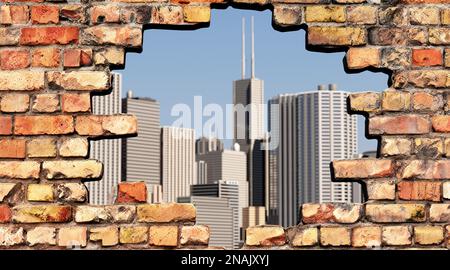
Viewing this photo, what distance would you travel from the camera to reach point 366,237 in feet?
12.3

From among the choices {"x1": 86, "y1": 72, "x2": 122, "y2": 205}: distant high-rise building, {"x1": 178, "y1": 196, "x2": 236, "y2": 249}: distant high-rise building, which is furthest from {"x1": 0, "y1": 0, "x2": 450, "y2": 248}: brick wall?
{"x1": 178, "y1": 196, "x2": 236, "y2": 249}: distant high-rise building

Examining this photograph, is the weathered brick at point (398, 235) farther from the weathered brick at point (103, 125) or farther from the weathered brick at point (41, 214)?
the weathered brick at point (41, 214)

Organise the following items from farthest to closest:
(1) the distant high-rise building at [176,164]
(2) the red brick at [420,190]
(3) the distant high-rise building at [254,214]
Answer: (1) the distant high-rise building at [176,164] → (3) the distant high-rise building at [254,214] → (2) the red brick at [420,190]

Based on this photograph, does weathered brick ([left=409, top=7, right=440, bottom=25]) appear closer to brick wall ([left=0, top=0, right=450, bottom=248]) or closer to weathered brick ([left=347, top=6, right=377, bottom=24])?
brick wall ([left=0, top=0, right=450, bottom=248])

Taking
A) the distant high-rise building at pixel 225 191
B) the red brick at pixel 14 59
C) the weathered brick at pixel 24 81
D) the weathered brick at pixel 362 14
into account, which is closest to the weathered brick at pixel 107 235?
the weathered brick at pixel 24 81

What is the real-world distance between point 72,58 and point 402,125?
62.7 inches

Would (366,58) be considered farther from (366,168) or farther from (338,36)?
(366,168)

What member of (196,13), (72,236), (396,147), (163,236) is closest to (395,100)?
(396,147)

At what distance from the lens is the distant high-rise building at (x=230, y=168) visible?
458 feet

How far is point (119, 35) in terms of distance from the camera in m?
3.80

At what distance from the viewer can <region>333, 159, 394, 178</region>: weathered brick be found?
379cm

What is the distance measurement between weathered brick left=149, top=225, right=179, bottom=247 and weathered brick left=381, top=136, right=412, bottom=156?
1059mm

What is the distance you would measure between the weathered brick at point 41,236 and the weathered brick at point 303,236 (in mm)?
1088
